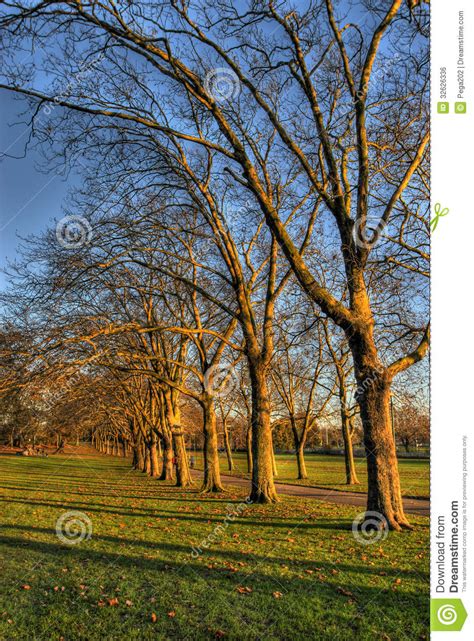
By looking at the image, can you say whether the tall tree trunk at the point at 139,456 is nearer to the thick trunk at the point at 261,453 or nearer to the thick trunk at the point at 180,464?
the thick trunk at the point at 180,464

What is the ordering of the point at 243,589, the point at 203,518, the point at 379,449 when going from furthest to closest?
the point at 203,518
the point at 379,449
the point at 243,589

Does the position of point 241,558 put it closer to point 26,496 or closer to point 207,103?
point 207,103

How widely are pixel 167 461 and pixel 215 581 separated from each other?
20.3 meters

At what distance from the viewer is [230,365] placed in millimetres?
19953

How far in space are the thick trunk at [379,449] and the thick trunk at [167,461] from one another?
18.4 m

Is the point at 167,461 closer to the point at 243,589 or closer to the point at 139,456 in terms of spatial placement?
the point at 139,456

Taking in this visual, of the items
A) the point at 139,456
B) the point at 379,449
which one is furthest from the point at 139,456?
the point at 379,449

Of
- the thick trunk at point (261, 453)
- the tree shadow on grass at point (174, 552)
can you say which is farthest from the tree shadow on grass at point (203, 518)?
the tree shadow on grass at point (174, 552)

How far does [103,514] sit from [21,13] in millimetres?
11525

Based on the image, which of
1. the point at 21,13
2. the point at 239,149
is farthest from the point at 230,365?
the point at 21,13

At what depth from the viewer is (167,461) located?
1010 inches
